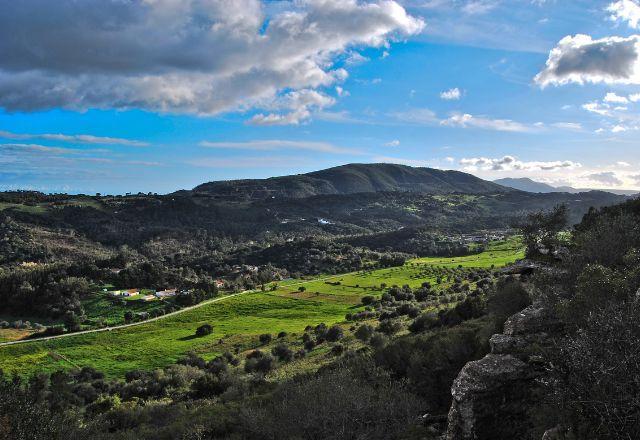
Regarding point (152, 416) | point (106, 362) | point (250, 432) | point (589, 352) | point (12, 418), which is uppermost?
point (589, 352)

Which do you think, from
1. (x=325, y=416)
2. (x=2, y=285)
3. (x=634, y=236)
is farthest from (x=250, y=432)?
(x=2, y=285)

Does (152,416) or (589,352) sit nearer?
(589,352)

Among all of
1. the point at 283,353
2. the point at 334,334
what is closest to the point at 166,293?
the point at 334,334

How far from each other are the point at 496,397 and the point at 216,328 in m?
73.9

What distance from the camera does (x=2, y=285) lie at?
115750 millimetres

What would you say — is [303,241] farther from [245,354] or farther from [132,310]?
[245,354]

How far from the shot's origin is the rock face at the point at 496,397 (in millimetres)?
12766

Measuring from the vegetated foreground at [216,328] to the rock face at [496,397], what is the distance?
5420cm

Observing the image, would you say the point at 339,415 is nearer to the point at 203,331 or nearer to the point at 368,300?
the point at 203,331

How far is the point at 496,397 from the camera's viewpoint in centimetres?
1334

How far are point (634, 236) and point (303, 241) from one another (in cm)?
15712

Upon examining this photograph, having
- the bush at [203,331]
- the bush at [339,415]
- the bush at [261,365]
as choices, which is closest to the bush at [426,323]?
the bush at [261,365]

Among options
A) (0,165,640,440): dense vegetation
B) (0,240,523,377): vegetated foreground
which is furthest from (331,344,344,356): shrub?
(0,240,523,377): vegetated foreground

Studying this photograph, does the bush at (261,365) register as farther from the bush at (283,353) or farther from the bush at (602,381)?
the bush at (602,381)
